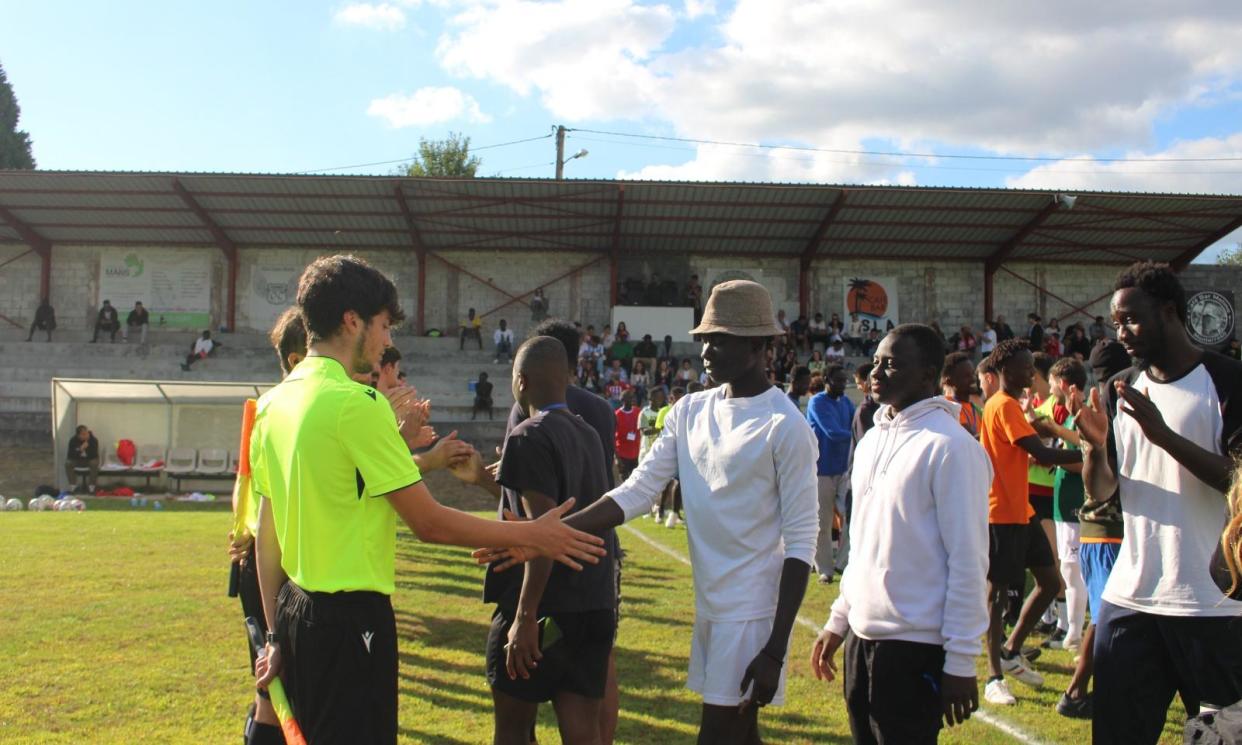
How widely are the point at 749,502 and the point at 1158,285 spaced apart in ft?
5.56

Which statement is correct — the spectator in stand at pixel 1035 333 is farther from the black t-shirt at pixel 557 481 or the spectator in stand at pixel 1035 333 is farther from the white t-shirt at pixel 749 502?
the white t-shirt at pixel 749 502

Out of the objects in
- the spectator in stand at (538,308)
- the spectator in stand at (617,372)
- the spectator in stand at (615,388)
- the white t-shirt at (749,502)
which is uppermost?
the spectator in stand at (538,308)

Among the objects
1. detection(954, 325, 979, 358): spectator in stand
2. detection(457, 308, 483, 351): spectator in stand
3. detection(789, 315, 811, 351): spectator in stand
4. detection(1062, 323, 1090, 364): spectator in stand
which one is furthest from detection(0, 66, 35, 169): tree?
detection(1062, 323, 1090, 364): spectator in stand

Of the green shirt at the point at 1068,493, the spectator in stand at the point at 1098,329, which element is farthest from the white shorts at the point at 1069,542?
the spectator in stand at the point at 1098,329

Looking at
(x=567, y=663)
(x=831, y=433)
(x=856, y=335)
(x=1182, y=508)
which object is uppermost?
(x=856, y=335)

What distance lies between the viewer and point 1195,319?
23.0m

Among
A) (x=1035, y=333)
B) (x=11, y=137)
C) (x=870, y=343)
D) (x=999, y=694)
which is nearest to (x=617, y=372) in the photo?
(x=870, y=343)

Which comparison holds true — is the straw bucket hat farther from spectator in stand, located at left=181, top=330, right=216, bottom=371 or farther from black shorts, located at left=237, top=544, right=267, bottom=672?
spectator in stand, located at left=181, top=330, right=216, bottom=371

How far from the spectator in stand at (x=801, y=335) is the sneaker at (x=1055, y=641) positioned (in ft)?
79.2

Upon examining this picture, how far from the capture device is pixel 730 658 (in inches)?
128

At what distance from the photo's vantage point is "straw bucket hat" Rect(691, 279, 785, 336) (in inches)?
134

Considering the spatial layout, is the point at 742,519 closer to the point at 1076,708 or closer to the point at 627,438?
the point at 1076,708

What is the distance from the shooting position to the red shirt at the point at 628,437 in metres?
15.7

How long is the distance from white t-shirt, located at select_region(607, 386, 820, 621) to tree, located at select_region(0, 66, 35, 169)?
62.8 metres
